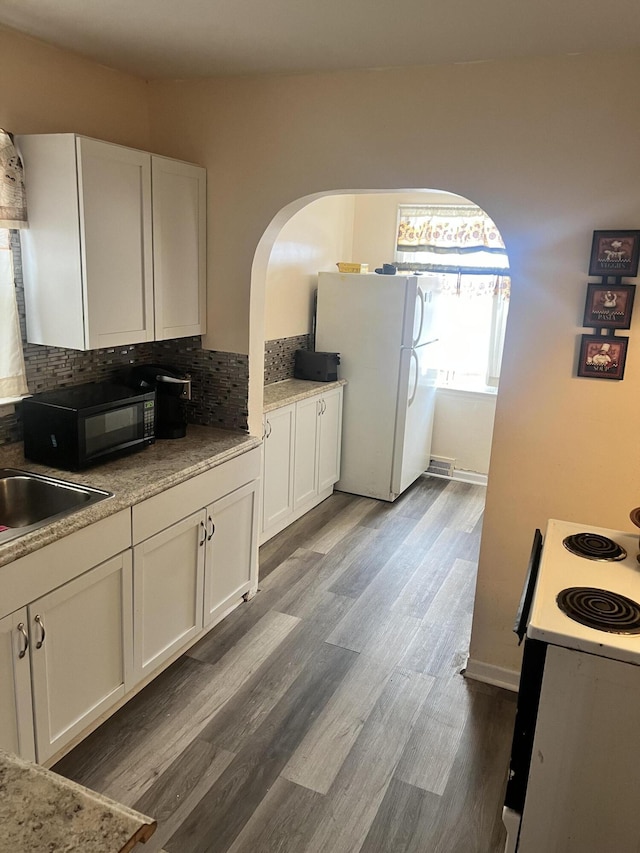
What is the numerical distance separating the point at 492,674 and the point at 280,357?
2515 mm

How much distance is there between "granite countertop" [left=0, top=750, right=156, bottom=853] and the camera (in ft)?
2.95

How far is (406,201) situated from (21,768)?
492 cm

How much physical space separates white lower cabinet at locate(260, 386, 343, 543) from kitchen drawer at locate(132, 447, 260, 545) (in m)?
0.76

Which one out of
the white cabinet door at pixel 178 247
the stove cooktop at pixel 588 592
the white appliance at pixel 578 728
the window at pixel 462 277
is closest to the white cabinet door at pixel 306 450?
the white cabinet door at pixel 178 247

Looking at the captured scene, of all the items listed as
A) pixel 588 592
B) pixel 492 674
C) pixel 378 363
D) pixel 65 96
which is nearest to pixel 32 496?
pixel 65 96

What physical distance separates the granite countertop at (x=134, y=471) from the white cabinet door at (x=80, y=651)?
20 cm

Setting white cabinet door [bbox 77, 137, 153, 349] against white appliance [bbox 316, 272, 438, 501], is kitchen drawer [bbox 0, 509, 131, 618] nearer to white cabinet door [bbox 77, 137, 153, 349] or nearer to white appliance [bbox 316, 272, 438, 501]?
white cabinet door [bbox 77, 137, 153, 349]

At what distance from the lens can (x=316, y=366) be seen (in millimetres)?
4586

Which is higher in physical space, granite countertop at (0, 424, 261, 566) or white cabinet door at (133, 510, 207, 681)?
granite countertop at (0, 424, 261, 566)

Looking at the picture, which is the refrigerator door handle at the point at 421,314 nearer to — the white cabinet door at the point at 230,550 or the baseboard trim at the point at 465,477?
the baseboard trim at the point at 465,477

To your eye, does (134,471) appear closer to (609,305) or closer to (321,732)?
(321,732)

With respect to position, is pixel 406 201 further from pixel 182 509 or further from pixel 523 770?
pixel 523 770

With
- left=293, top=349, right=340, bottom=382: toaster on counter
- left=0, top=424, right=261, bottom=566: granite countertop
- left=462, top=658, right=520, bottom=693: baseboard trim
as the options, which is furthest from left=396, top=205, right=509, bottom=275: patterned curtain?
left=462, top=658, right=520, bottom=693: baseboard trim

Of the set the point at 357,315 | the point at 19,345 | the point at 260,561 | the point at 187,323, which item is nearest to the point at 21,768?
the point at 19,345
